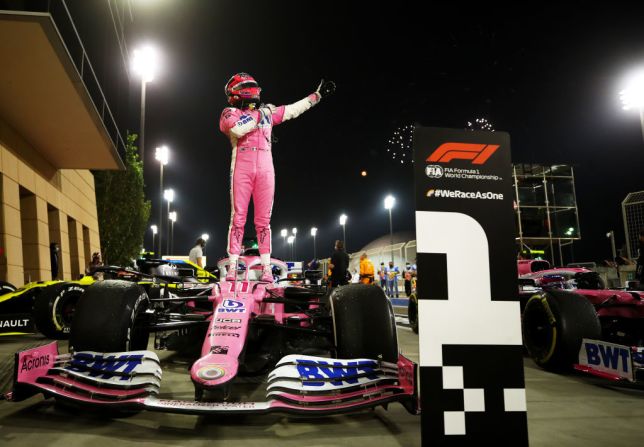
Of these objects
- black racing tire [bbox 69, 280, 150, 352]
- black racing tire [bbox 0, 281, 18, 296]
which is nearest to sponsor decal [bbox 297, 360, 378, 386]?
black racing tire [bbox 69, 280, 150, 352]

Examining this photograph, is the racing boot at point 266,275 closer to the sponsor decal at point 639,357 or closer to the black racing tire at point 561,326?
the black racing tire at point 561,326

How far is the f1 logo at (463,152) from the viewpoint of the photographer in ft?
7.48

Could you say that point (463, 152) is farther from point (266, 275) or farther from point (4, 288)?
point (4, 288)

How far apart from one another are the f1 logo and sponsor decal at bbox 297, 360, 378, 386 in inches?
53.9

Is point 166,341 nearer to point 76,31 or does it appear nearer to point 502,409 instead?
point 502,409

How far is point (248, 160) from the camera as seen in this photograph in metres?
4.80

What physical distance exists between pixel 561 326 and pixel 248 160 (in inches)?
139

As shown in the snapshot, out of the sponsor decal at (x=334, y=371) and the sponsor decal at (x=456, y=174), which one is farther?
the sponsor decal at (x=334, y=371)

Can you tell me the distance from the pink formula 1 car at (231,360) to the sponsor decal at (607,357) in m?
1.98

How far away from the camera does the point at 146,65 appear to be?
19156 millimetres

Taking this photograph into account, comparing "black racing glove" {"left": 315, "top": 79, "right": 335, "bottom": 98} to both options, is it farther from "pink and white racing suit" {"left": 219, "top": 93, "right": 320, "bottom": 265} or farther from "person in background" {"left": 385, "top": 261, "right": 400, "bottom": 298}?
"person in background" {"left": 385, "top": 261, "right": 400, "bottom": 298}

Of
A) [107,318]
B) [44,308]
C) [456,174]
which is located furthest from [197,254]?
[456,174]

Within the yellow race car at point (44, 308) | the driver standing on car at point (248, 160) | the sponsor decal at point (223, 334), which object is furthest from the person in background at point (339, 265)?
the sponsor decal at point (223, 334)

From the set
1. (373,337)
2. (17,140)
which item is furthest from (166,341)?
(17,140)
